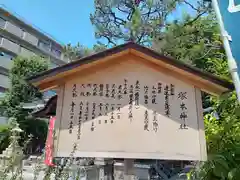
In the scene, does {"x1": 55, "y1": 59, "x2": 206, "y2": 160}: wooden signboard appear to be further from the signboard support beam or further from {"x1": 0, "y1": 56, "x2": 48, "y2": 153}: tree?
{"x1": 0, "y1": 56, "x2": 48, "y2": 153}: tree

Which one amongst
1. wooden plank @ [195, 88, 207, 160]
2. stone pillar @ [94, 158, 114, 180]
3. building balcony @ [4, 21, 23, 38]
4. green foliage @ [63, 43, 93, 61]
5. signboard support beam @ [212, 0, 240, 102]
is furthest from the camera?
building balcony @ [4, 21, 23, 38]

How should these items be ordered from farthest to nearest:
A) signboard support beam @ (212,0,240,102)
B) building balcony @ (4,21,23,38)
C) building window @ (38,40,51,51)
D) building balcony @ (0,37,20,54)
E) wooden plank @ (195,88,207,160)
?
1. building window @ (38,40,51,51)
2. building balcony @ (4,21,23,38)
3. building balcony @ (0,37,20,54)
4. wooden plank @ (195,88,207,160)
5. signboard support beam @ (212,0,240,102)

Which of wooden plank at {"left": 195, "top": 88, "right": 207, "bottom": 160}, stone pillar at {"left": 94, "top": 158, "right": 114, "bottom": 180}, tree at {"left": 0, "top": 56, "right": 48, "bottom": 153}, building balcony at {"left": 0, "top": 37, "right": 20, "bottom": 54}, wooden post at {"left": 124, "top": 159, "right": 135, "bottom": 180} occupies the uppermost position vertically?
building balcony at {"left": 0, "top": 37, "right": 20, "bottom": 54}

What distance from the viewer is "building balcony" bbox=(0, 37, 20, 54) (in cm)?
2866

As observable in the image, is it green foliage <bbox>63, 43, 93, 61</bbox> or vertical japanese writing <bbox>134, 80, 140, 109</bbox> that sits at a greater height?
green foliage <bbox>63, 43, 93, 61</bbox>

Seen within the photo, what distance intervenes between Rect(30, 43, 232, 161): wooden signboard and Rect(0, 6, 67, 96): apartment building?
23.1m

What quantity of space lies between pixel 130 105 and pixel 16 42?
3200cm

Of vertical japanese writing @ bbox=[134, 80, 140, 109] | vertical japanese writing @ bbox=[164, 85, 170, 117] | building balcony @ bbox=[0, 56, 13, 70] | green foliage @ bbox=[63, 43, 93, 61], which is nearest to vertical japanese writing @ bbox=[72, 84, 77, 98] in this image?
vertical japanese writing @ bbox=[134, 80, 140, 109]

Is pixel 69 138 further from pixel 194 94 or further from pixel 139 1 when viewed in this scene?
pixel 139 1

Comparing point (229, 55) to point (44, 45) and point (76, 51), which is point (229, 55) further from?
point (44, 45)

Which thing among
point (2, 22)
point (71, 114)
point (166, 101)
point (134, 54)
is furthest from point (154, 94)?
point (2, 22)

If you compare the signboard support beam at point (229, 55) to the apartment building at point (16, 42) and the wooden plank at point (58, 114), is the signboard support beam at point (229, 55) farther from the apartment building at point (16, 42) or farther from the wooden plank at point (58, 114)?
the apartment building at point (16, 42)

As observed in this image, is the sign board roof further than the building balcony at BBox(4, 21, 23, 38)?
No

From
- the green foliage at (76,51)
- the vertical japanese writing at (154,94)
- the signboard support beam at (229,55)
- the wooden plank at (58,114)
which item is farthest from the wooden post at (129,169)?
the green foliage at (76,51)
